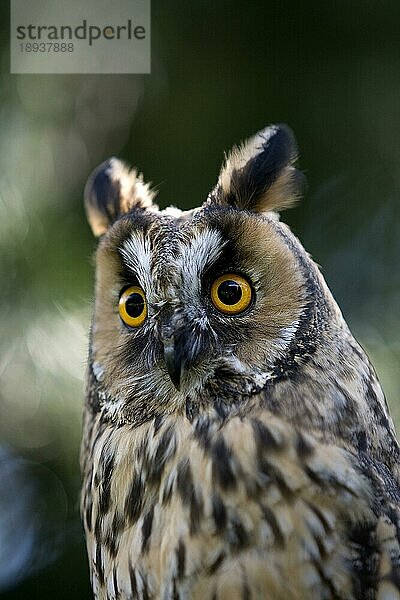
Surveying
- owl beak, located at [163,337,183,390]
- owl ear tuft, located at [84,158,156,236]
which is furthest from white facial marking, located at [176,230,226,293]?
owl ear tuft, located at [84,158,156,236]

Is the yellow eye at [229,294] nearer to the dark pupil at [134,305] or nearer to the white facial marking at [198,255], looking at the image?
the white facial marking at [198,255]

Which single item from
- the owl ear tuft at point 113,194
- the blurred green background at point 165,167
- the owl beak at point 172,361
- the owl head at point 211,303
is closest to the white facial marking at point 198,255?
the owl head at point 211,303

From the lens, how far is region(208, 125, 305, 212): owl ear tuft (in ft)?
6.61

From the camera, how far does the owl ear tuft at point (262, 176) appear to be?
2.02 m

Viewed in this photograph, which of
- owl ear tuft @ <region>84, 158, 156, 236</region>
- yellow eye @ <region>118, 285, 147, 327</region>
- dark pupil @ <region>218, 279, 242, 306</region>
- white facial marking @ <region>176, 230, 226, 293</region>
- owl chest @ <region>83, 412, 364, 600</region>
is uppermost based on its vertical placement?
owl ear tuft @ <region>84, 158, 156, 236</region>

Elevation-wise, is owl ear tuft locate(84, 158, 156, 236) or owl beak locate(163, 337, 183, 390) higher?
owl ear tuft locate(84, 158, 156, 236)

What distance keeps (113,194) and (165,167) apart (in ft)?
3.67

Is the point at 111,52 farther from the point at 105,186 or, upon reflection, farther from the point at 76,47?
the point at 105,186

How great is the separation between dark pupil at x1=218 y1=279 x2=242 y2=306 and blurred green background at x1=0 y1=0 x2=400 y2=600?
1266mm

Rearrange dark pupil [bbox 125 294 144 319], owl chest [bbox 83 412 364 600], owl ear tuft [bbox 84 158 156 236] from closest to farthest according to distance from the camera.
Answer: owl chest [bbox 83 412 364 600] < dark pupil [bbox 125 294 144 319] < owl ear tuft [bbox 84 158 156 236]

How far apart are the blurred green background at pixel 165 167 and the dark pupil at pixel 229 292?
4.15 feet

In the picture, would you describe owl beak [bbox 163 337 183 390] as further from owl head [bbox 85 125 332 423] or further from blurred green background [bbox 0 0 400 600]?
blurred green background [bbox 0 0 400 600]

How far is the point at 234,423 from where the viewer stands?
6.20ft

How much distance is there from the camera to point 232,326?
1.89 m
